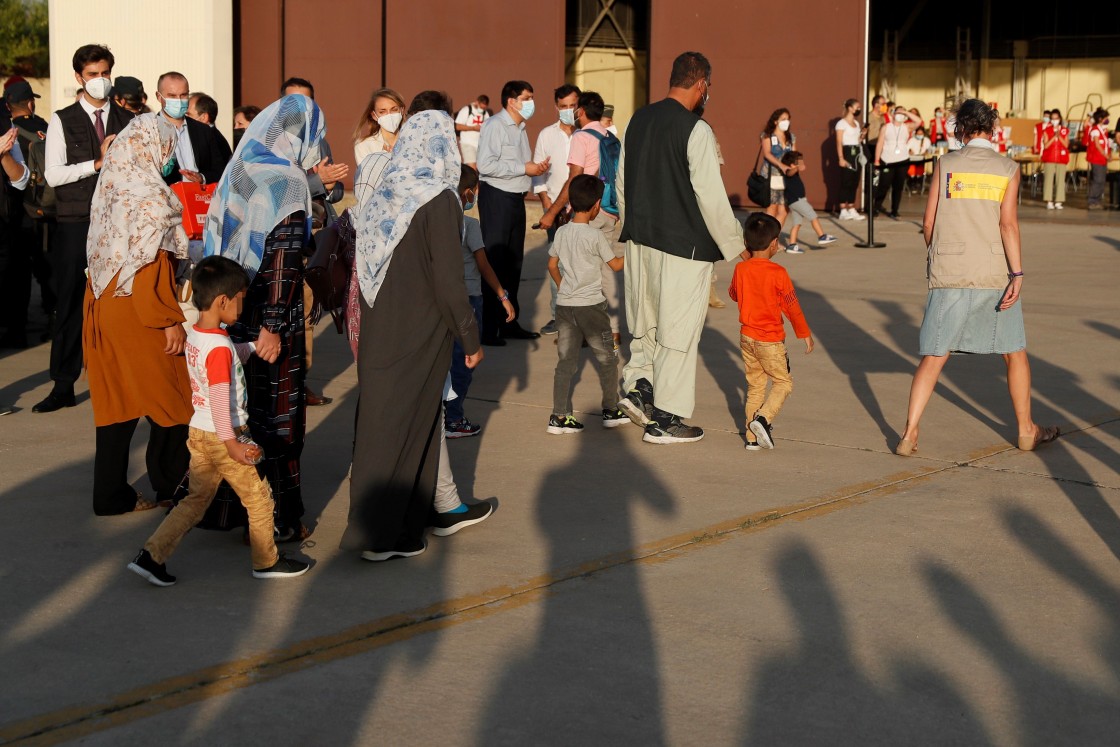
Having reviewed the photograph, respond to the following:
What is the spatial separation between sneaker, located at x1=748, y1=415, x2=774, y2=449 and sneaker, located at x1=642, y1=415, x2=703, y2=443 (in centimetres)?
36

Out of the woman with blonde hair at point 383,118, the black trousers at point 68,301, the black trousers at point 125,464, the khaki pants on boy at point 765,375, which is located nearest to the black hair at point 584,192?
the woman with blonde hair at point 383,118

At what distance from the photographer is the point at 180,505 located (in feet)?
16.1

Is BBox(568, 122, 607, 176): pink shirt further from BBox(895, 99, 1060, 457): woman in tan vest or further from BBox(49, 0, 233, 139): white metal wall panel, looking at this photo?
BBox(49, 0, 233, 139): white metal wall panel

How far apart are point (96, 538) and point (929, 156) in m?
20.5

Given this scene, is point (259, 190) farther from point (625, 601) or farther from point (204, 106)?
point (204, 106)

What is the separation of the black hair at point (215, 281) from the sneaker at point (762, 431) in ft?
10.0

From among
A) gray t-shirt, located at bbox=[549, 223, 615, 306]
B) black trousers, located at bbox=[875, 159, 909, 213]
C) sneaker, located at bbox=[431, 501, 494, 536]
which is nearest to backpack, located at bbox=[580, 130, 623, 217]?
gray t-shirt, located at bbox=[549, 223, 615, 306]

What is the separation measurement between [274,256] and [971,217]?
3464mm

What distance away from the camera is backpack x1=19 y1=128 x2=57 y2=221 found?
32.4 ft

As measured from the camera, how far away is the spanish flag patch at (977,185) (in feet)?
21.7

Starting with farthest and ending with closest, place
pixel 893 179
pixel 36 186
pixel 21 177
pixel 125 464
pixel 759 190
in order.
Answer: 1. pixel 893 179
2. pixel 759 190
3. pixel 36 186
4. pixel 21 177
5. pixel 125 464

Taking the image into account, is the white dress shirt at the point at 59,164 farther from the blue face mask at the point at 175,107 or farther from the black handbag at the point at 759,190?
the black handbag at the point at 759,190

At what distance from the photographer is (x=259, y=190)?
5.24 metres

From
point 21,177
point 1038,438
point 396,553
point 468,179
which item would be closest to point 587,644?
point 396,553
